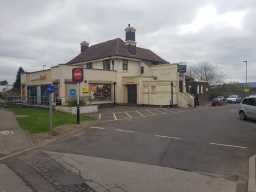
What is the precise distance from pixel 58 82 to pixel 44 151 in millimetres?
21704

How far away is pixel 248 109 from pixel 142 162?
14.0m

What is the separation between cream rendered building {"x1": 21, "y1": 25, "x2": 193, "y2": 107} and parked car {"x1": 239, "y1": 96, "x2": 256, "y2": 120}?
1357cm

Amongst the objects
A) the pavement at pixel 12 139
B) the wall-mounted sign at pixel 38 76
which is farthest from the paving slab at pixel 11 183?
the wall-mounted sign at pixel 38 76

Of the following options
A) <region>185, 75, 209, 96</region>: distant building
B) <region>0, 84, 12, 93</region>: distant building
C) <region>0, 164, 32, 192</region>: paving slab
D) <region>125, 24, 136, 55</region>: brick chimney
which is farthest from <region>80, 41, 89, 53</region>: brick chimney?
<region>0, 164, 32, 192</region>: paving slab

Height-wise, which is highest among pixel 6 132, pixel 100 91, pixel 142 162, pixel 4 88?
pixel 4 88

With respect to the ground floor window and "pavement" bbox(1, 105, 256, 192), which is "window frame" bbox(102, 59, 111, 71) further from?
"pavement" bbox(1, 105, 256, 192)

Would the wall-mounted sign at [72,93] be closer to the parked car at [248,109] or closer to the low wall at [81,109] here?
the low wall at [81,109]

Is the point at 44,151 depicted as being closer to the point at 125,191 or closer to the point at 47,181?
the point at 47,181

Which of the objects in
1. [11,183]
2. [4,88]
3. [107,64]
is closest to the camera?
[11,183]

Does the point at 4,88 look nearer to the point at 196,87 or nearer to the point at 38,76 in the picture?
the point at 38,76

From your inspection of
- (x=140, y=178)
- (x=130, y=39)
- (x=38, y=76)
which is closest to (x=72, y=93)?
(x=38, y=76)

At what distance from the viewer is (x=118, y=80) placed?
36625mm

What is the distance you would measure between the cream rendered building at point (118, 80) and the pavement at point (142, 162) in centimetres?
1845

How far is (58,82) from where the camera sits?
31094 millimetres
